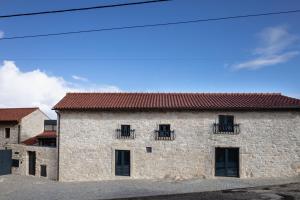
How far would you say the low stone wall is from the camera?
27691 millimetres

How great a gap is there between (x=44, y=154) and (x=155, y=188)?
34.7 feet

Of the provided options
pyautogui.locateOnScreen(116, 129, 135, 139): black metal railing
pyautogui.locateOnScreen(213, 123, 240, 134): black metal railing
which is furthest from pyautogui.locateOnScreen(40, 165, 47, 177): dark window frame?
pyautogui.locateOnScreen(213, 123, 240, 134): black metal railing

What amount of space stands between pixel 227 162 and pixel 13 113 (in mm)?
20996

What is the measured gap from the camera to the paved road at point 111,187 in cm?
1981

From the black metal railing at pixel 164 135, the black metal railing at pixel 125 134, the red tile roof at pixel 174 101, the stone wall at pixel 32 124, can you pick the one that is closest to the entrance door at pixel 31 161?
the stone wall at pixel 32 124

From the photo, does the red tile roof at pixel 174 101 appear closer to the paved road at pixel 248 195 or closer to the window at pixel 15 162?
the paved road at pixel 248 195

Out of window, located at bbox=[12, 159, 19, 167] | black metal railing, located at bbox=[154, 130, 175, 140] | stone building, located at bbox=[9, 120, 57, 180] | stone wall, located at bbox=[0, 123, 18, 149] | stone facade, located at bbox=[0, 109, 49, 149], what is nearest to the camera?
black metal railing, located at bbox=[154, 130, 175, 140]

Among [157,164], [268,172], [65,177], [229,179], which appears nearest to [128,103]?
[157,164]

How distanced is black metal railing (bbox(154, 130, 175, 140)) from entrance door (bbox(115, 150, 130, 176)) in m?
2.30

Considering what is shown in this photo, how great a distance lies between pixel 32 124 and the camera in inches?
1433

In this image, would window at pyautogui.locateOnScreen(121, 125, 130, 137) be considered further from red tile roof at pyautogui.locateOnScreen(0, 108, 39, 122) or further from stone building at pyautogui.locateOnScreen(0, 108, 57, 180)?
red tile roof at pyautogui.locateOnScreen(0, 108, 39, 122)

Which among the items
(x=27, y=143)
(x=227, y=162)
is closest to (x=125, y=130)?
(x=227, y=162)

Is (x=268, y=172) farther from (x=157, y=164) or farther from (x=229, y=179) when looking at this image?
(x=157, y=164)

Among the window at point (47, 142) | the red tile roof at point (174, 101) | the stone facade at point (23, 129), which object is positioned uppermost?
the red tile roof at point (174, 101)
